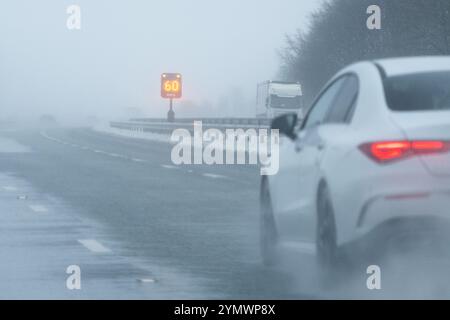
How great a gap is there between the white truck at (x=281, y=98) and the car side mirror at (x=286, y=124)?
219ft

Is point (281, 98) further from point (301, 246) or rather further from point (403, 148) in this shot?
point (403, 148)

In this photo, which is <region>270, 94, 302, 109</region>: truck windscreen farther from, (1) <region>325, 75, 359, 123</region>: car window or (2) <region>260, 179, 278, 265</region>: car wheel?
(1) <region>325, 75, 359, 123</region>: car window

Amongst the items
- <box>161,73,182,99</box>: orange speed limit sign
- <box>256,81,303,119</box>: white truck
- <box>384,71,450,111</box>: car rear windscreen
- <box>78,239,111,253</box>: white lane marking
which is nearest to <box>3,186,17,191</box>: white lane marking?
A: <box>78,239,111,253</box>: white lane marking

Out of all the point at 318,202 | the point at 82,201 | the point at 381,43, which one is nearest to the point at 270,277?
the point at 318,202

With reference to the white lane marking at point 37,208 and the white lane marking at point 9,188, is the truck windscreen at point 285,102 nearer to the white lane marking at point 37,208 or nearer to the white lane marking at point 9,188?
the white lane marking at point 9,188

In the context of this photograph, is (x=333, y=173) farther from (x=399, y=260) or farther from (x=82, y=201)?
(x=82, y=201)

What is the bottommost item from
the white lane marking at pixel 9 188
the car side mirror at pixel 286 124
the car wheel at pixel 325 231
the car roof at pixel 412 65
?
the white lane marking at pixel 9 188

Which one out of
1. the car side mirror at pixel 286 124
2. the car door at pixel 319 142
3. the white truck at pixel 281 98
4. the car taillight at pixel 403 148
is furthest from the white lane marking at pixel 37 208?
the white truck at pixel 281 98

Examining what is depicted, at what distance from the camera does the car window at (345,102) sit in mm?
10781

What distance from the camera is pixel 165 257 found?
14.1 meters

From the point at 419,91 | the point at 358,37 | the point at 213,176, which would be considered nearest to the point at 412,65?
the point at 419,91

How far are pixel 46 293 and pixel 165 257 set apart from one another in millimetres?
2822

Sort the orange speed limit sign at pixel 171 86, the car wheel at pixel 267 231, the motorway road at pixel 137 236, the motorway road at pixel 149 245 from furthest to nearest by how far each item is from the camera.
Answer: the orange speed limit sign at pixel 171 86 → the car wheel at pixel 267 231 → the motorway road at pixel 137 236 → the motorway road at pixel 149 245

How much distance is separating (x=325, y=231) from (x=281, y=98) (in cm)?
7037
